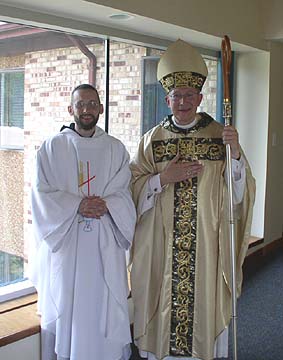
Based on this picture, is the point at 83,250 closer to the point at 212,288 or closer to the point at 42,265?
the point at 42,265

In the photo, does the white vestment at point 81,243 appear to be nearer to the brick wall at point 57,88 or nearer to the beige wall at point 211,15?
the brick wall at point 57,88

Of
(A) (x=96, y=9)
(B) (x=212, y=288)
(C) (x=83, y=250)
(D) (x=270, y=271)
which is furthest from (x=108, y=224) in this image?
(D) (x=270, y=271)

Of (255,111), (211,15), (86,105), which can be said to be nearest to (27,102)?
Answer: (86,105)

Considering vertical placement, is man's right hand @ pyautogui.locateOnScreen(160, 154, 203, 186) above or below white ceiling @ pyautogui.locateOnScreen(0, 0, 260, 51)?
below

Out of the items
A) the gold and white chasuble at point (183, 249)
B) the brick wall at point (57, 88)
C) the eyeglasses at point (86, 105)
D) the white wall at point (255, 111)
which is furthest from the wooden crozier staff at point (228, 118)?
the white wall at point (255, 111)

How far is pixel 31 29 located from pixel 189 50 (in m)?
0.95

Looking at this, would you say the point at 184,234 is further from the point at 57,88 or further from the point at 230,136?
the point at 57,88

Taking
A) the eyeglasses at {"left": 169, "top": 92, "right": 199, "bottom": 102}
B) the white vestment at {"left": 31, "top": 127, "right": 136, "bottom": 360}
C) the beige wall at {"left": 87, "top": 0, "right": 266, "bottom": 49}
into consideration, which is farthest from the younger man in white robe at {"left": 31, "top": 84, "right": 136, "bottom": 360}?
the beige wall at {"left": 87, "top": 0, "right": 266, "bottom": 49}

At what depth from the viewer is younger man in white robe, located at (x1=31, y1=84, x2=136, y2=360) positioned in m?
2.40

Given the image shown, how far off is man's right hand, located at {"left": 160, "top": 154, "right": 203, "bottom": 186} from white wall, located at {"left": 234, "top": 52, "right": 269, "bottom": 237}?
2.15 metres

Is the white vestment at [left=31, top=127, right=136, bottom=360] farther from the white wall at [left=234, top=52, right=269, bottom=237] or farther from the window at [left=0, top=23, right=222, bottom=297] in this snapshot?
the white wall at [left=234, top=52, right=269, bottom=237]

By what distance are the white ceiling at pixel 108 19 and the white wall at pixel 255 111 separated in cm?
53

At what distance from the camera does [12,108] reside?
2990 mm

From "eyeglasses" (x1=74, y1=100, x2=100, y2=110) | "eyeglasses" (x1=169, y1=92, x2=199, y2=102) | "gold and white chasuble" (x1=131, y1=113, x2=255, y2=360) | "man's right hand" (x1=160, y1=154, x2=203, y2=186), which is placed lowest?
"gold and white chasuble" (x1=131, y1=113, x2=255, y2=360)
